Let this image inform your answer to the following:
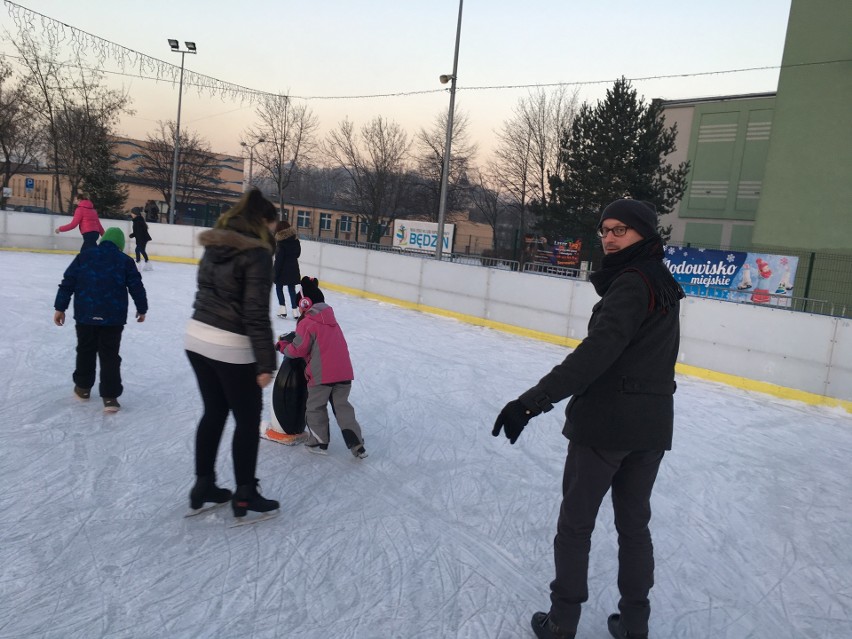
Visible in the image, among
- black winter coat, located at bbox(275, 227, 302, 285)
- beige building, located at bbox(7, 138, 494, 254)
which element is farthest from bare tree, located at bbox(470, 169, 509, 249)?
black winter coat, located at bbox(275, 227, 302, 285)

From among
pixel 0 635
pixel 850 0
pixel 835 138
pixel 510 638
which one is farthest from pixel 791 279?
pixel 0 635

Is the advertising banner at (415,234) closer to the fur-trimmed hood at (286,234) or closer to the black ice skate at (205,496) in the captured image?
the fur-trimmed hood at (286,234)

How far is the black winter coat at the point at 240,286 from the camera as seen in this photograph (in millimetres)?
2396

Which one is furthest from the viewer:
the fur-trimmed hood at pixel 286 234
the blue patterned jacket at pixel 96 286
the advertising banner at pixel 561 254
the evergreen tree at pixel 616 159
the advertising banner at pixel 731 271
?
the evergreen tree at pixel 616 159

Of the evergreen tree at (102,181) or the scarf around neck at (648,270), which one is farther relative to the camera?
the evergreen tree at (102,181)

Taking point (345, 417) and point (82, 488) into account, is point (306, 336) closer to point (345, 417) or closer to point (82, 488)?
point (345, 417)

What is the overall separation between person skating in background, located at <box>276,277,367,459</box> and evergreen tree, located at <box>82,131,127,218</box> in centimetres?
2975

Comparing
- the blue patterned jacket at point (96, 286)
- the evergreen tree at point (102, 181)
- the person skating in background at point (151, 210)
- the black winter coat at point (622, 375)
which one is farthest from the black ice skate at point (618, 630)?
the evergreen tree at point (102, 181)

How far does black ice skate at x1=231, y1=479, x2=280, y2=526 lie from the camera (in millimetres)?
2746

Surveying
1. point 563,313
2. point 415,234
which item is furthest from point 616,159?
point 563,313

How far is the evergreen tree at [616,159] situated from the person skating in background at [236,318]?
19.9 m

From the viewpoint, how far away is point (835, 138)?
16.1 meters

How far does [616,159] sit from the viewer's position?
2155 cm

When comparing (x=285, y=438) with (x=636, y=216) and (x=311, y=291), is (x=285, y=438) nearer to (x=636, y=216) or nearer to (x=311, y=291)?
(x=311, y=291)
